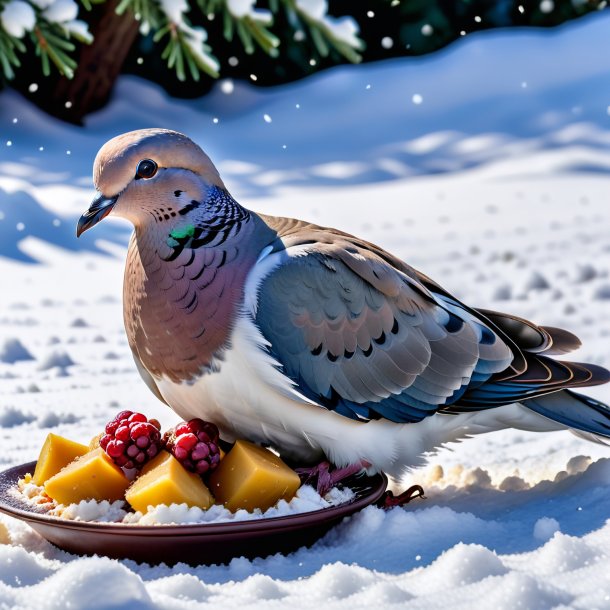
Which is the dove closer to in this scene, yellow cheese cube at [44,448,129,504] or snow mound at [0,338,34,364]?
yellow cheese cube at [44,448,129,504]

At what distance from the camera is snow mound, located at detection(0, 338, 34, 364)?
13.5 feet

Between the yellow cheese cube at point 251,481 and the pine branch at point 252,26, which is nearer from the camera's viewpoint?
the yellow cheese cube at point 251,481

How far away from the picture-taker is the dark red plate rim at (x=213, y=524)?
83.6 inches

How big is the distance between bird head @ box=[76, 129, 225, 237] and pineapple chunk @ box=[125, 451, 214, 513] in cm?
52

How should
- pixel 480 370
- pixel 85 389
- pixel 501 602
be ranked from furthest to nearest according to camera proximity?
1. pixel 85 389
2. pixel 480 370
3. pixel 501 602

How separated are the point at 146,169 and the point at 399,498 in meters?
0.94

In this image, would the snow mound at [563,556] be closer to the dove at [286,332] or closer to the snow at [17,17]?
the dove at [286,332]

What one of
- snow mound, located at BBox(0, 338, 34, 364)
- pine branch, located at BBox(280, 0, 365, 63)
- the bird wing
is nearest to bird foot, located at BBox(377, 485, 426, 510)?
the bird wing

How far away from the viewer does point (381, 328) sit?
244cm

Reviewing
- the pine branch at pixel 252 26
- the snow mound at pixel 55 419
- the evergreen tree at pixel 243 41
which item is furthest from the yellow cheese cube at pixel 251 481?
the evergreen tree at pixel 243 41

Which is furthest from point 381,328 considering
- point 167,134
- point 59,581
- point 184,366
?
point 59,581

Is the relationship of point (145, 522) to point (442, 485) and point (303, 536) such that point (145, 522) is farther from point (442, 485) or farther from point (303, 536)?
point (442, 485)

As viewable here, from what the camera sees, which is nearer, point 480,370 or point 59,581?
point 59,581

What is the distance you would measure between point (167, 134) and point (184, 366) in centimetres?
49
